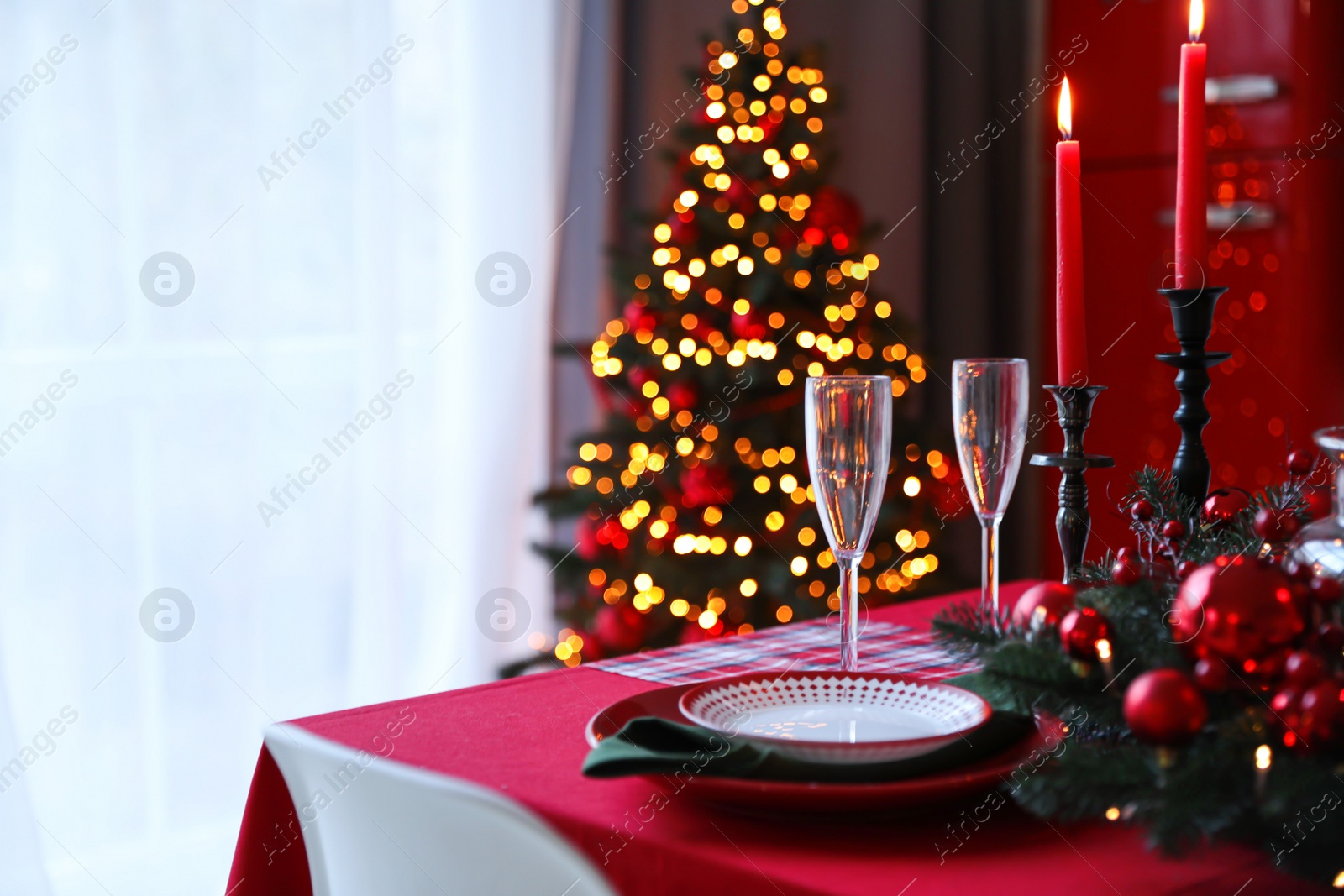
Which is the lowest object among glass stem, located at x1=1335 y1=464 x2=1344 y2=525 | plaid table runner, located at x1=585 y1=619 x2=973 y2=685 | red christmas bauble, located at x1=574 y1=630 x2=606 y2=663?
red christmas bauble, located at x1=574 y1=630 x2=606 y2=663

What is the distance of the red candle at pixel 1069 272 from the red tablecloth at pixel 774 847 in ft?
1.22

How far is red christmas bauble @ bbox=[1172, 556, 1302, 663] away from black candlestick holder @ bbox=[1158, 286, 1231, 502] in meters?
0.30

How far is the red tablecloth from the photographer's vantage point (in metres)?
0.60

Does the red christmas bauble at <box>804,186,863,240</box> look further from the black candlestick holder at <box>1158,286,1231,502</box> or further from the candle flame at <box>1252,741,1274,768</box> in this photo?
the candle flame at <box>1252,741,1274,768</box>

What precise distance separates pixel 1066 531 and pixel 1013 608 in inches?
9.8

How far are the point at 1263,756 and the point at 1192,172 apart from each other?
47 centimetres

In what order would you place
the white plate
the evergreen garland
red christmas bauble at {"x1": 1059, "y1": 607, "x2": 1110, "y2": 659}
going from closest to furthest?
the evergreen garland
red christmas bauble at {"x1": 1059, "y1": 607, "x2": 1110, "y2": 659}
the white plate

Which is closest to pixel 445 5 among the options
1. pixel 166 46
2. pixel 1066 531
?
pixel 166 46

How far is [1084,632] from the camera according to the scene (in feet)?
2.15

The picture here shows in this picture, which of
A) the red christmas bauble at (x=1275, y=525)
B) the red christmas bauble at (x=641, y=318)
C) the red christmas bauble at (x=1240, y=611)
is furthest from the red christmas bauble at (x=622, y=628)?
the red christmas bauble at (x=1240, y=611)

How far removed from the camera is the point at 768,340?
2.27 m

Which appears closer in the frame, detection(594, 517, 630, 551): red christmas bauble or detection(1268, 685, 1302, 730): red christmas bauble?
detection(1268, 685, 1302, 730): red christmas bauble

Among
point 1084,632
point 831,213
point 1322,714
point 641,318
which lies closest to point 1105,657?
point 1084,632

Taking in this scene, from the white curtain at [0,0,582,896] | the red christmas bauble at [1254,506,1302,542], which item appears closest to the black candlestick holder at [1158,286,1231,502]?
the red christmas bauble at [1254,506,1302,542]
